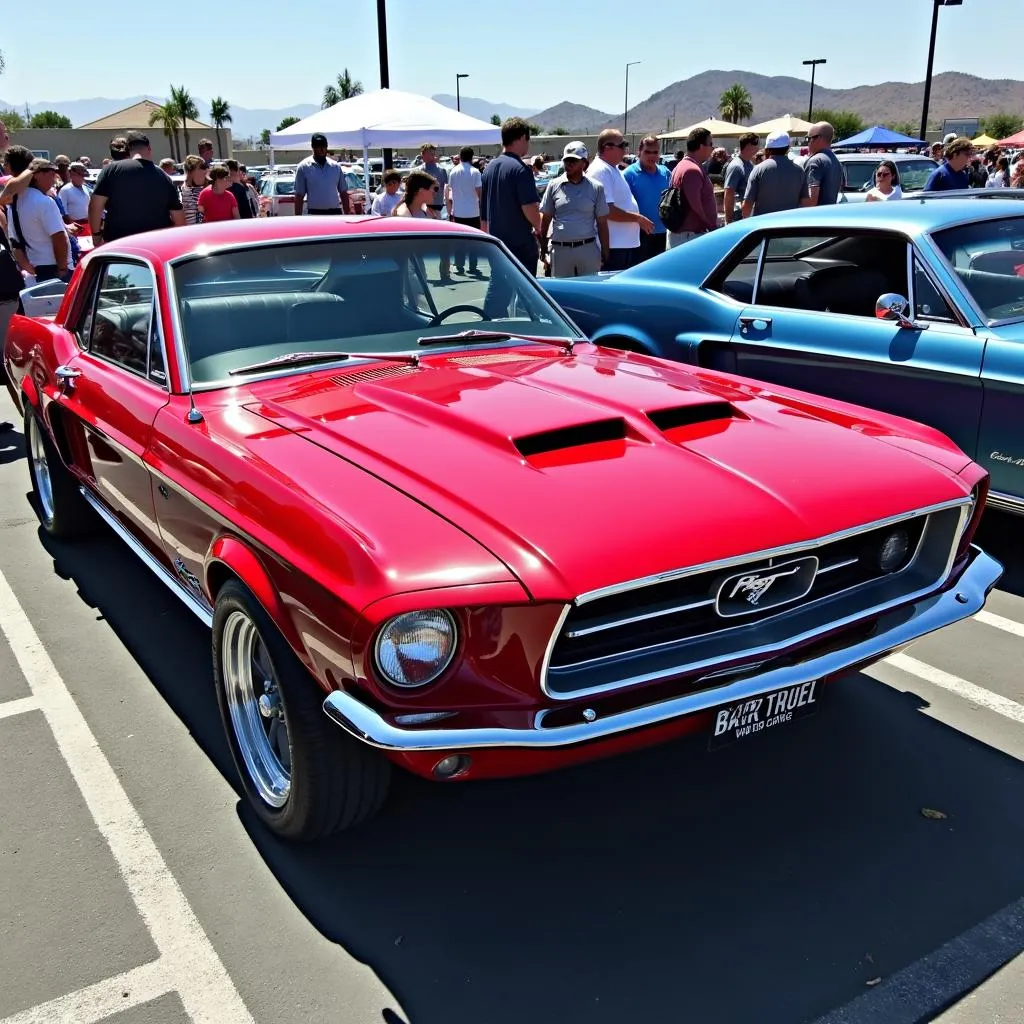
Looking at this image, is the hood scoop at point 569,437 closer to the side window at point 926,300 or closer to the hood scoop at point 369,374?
the hood scoop at point 369,374

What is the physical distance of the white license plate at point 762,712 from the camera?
2.50 metres

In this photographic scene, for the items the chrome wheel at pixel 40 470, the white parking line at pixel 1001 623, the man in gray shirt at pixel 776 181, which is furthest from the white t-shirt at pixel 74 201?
the white parking line at pixel 1001 623

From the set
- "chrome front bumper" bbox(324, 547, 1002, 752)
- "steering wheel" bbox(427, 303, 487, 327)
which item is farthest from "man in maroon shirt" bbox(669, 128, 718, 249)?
"chrome front bumper" bbox(324, 547, 1002, 752)

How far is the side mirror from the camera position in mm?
4742

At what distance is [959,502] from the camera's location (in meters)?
2.85

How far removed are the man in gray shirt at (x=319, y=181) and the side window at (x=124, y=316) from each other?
7928 millimetres

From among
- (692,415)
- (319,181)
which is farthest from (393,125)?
(692,415)

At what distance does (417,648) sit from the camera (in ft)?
7.38

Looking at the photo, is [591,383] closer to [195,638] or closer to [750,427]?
[750,427]

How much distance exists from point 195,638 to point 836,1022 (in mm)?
2839

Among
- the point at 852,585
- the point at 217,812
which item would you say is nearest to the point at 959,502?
the point at 852,585

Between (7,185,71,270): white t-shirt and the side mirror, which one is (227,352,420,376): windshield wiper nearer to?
the side mirror

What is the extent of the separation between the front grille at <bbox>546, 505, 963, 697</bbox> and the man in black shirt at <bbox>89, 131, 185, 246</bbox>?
7881 millimetres

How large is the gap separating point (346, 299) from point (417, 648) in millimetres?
1966
